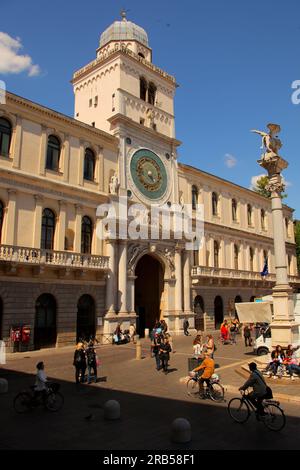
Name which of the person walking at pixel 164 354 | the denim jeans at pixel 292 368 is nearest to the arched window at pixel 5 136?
the person walking at pixel 164 354

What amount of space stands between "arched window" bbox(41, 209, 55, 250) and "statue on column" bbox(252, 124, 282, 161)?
50.6 ft

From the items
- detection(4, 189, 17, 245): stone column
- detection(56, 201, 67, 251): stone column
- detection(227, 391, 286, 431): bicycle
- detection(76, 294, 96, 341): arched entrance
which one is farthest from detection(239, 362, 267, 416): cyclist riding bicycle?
detection(56, 201, 67, 251): stone column

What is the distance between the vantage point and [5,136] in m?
25.7

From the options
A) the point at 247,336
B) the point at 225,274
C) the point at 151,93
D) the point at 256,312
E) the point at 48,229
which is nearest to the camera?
the point at 256,312

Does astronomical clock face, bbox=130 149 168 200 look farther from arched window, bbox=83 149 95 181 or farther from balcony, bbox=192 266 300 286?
balcony, bbox=192 266 300 286

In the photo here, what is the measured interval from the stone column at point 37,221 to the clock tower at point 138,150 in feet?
19.8

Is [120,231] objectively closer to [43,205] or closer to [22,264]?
[43,205]

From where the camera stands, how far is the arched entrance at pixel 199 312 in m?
38.3

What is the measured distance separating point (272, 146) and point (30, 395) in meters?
15.2

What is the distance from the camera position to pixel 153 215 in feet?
114

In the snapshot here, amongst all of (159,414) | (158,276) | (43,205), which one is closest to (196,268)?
(158,276)

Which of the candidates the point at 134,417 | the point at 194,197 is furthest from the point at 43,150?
the point at 134,417

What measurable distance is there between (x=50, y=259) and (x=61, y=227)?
2.80 metres

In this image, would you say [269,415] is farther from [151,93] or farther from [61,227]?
[151,93]
